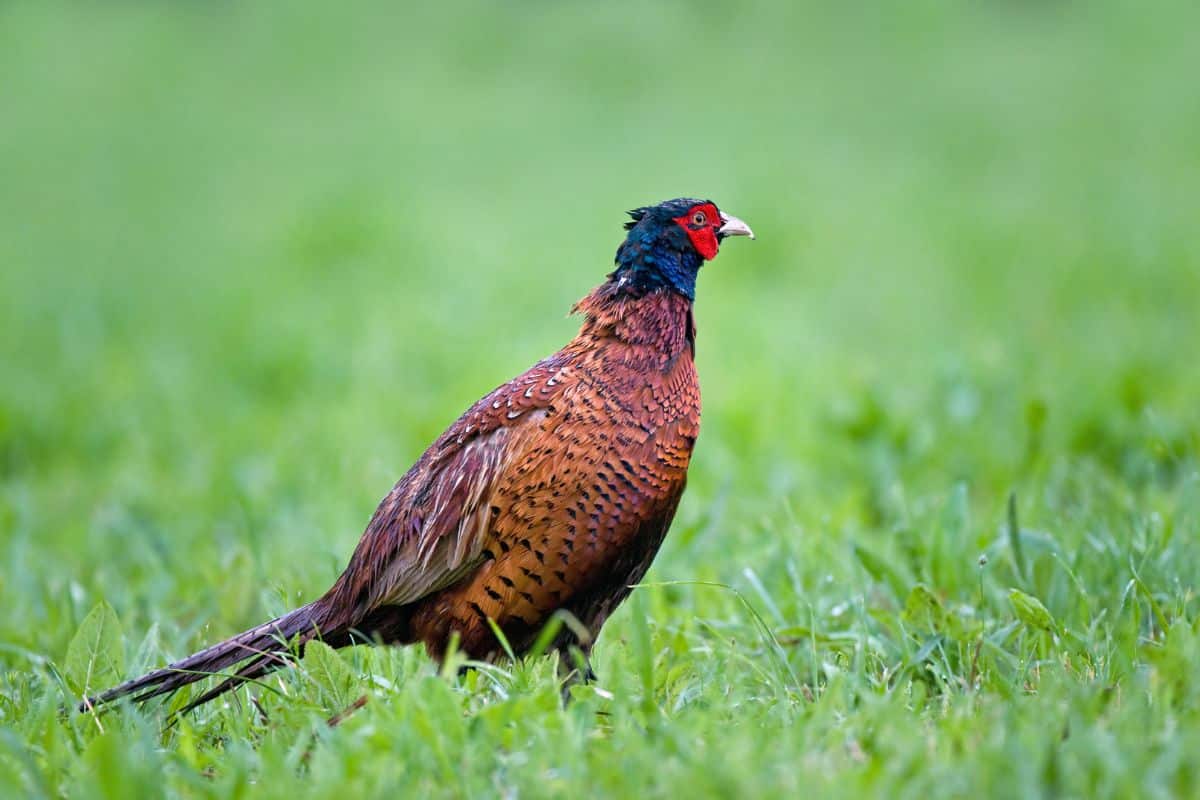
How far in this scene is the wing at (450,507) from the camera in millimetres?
3240

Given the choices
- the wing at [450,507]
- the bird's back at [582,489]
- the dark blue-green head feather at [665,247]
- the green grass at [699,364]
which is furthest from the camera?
the dark blue-green head feather at [665,247]

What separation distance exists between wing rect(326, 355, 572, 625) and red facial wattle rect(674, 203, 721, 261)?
48cm

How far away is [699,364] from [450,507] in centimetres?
425

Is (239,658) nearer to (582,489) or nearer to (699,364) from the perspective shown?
(582,489)

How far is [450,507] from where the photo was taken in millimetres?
3295

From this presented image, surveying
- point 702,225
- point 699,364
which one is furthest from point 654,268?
point 699,364

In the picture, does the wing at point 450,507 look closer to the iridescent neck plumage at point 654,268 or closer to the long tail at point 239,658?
the long tail at point 239,658

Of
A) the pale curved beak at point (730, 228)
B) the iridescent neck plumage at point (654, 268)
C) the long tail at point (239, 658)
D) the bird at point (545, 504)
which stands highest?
the pale curved beak at point (730, 228)

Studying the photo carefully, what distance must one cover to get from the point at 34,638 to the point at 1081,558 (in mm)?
3210

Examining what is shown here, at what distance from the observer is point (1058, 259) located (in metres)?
8.78

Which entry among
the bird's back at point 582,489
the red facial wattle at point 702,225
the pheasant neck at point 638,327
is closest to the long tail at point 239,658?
the bird's back at point 582,489

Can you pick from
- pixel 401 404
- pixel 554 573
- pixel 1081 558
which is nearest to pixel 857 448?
pixel 1081 558

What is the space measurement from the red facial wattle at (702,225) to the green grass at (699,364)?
0.97m

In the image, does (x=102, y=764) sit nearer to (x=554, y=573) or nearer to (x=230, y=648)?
(x=230, y=648)
